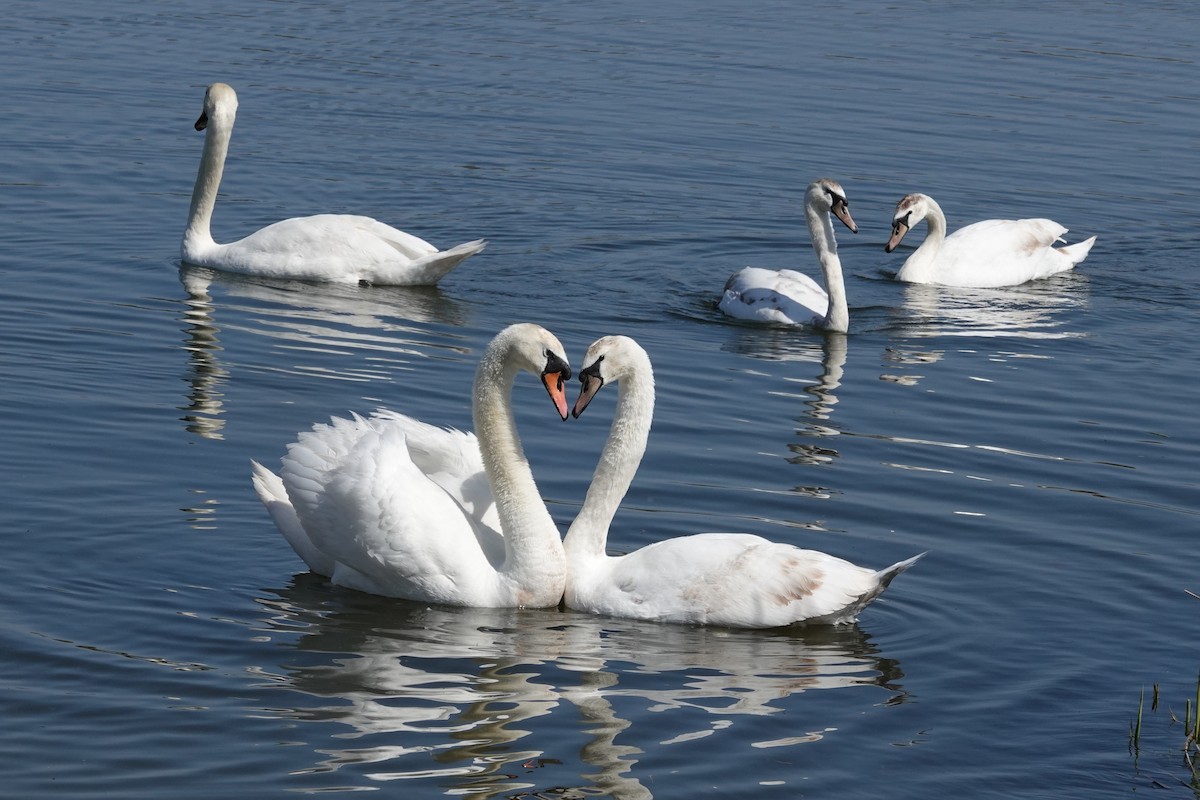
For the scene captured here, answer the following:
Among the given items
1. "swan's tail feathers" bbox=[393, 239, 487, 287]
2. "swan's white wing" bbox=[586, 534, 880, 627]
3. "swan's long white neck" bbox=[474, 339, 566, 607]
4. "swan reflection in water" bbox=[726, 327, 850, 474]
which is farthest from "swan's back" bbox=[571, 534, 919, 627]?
"swan's tail feathers" bbox=[393, 239, 487, 287]

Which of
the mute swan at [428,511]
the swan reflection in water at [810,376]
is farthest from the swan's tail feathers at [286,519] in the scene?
the swan reflection in water at [810,376]

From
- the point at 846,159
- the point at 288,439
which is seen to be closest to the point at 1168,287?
the point at 846,159

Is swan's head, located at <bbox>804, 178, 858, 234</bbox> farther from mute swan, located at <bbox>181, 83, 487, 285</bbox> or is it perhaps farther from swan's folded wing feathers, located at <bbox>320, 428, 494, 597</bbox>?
swan's folded wing feathers, located at <bbox>320, 428, 494, 597</bbox>

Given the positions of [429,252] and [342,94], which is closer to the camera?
[429,252]

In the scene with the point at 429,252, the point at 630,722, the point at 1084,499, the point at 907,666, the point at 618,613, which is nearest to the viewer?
the point at 630,722

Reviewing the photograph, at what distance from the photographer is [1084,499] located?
1019 cm

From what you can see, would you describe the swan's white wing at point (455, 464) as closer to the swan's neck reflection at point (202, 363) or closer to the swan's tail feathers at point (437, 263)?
the swan's neck reflection at point (202, 363)

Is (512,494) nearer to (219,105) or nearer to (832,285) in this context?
(832,285)

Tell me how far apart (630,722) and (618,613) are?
135 cm

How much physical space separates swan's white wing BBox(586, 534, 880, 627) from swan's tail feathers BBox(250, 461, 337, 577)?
137cm

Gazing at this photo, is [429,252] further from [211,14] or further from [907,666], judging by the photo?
[211,14]

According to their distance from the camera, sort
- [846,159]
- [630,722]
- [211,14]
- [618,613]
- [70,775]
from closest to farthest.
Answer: [70,775]
[630,722]
[618,613]
[846,159]
[211,14]

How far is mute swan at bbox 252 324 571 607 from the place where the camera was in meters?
8.38

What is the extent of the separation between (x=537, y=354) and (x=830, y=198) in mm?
6867
